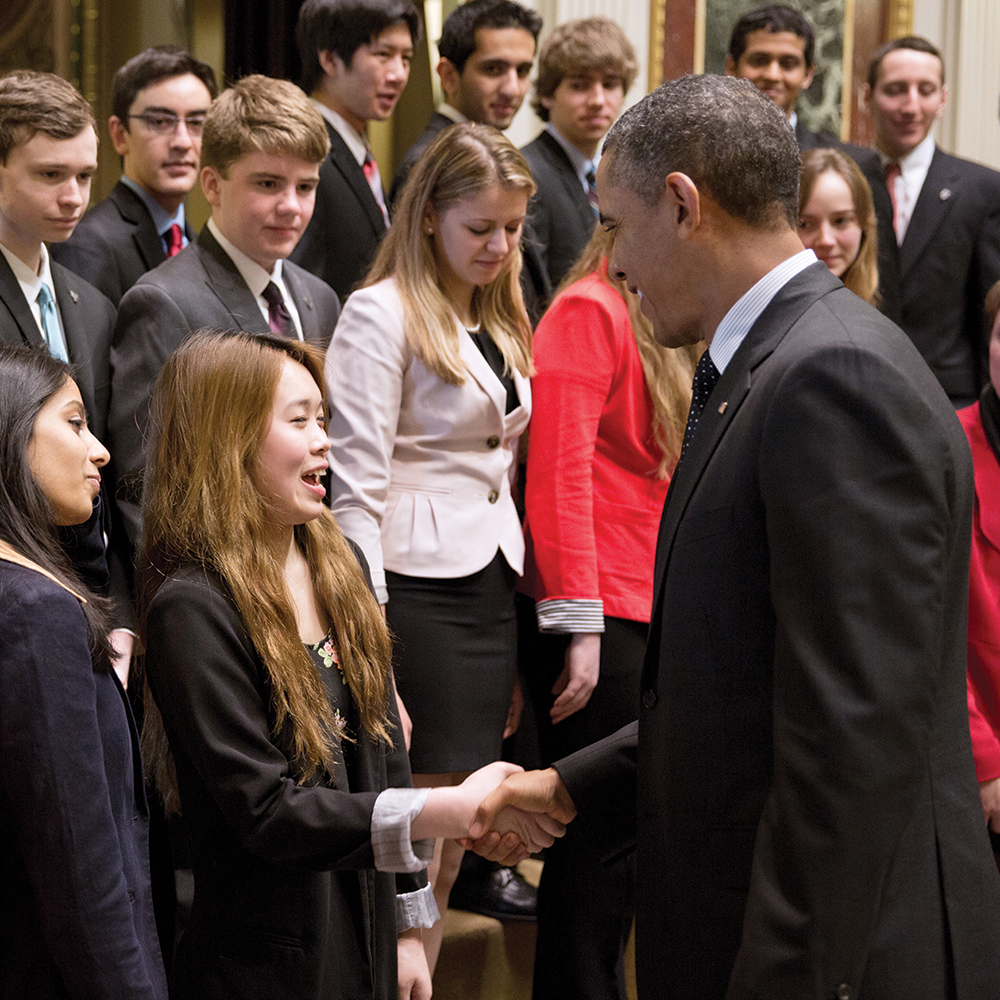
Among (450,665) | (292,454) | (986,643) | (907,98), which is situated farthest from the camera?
(907,98)

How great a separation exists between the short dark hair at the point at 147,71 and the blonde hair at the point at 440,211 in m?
1.05

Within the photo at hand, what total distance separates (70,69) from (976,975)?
474 cm

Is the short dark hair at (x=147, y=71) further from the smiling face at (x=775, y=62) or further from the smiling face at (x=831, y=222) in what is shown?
the smiling face at (x=775, y=62)

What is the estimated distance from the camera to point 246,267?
2.88 metres

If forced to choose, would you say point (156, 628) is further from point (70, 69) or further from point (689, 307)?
point (70, 69)

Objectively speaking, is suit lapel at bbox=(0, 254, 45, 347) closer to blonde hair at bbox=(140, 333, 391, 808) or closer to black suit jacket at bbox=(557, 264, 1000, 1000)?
blonde hair at bbox=(140, 333, 391, 808)

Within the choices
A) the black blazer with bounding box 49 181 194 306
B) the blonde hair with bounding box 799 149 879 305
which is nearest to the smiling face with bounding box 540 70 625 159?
the blonde hair with bounding box 799 149 879 305

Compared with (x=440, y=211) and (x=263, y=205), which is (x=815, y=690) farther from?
(x=263, y=205)

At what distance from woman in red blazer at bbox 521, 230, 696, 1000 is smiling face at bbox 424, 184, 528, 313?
0.56 ft

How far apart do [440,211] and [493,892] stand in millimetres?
1581

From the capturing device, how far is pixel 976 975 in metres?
1.42

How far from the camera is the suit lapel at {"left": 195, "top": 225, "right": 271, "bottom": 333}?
110 inches

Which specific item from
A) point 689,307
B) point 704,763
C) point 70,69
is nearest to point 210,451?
point 689,307

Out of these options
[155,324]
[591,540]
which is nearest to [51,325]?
[155,324]
